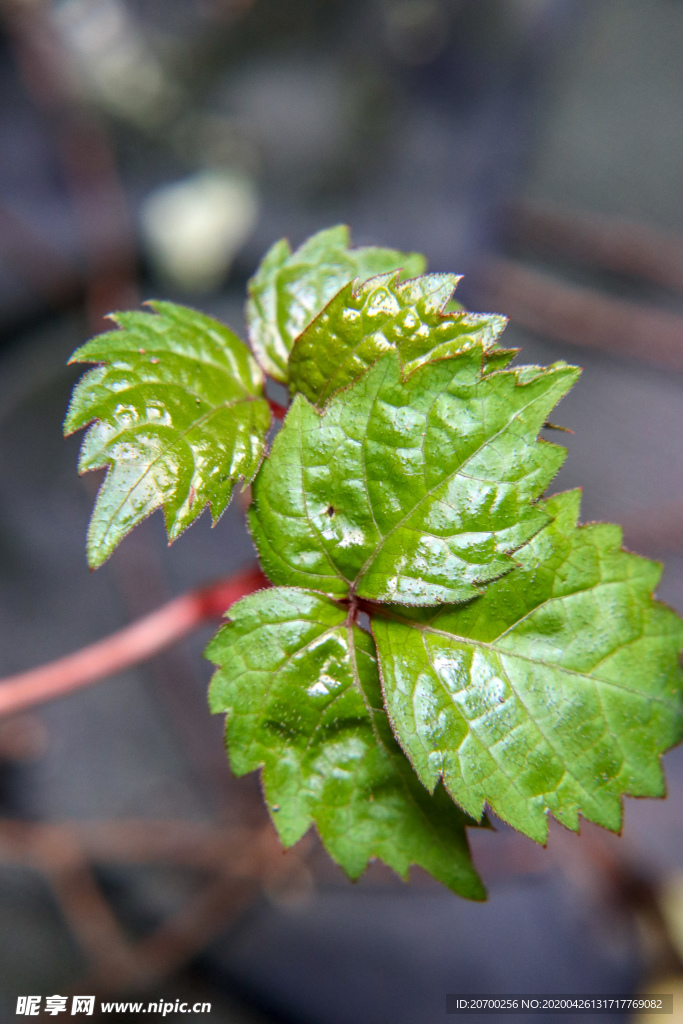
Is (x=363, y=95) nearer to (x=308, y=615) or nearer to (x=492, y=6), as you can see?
(x=492, y=6)

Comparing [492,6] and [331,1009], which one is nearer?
[331,1009]

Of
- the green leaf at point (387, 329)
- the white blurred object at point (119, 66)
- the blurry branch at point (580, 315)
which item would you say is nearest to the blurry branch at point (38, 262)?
the white blurred object at point (119, 66)

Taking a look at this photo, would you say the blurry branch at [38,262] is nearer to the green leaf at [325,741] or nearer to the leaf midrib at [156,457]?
the leaf midrib at [156,457]

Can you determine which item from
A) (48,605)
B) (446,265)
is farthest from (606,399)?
(48,605)

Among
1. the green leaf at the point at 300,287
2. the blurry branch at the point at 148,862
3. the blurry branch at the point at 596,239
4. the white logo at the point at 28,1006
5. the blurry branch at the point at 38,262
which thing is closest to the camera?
the green leaf at the point at 300,287

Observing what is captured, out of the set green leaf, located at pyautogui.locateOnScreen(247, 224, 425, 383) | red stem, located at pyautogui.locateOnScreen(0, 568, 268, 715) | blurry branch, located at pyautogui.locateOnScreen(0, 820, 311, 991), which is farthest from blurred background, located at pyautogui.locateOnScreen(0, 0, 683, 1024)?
green leaf, located at pyautogui.locateOnScreen(247, 224, 425, 383)

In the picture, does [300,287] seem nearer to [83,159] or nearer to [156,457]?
[156,457]
